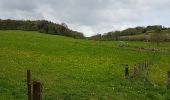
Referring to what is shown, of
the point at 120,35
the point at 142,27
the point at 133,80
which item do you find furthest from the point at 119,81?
the point at 142,27

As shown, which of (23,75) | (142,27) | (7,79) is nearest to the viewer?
(7,79)

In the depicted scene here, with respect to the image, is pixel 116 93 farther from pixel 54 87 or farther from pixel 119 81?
pixel 119 81

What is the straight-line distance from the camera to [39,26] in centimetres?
12462

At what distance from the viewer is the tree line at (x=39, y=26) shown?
121537 millimetres

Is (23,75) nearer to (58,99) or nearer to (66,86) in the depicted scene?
(66,86)

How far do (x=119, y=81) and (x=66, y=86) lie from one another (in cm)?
689

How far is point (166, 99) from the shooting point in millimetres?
25141

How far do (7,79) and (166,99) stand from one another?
9.16 metres

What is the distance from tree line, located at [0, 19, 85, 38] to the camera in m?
122

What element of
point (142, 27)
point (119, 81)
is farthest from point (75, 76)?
point (142, 27)

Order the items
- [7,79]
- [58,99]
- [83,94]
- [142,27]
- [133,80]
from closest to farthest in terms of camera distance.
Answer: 1. [58,99]
2. [83,94]
3. [7,79]
4. [133,80]
5. [142,27]

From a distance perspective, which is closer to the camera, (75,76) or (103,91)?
(103,91)

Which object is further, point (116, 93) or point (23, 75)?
point (23, 75)

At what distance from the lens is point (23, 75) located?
30594mm
